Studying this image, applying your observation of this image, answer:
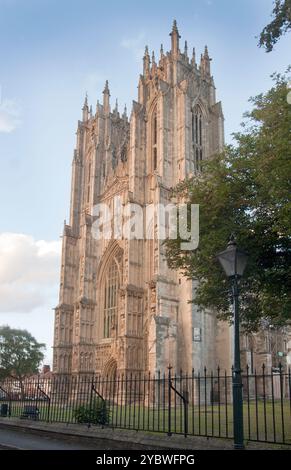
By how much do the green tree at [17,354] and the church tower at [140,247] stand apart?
42.4 ft

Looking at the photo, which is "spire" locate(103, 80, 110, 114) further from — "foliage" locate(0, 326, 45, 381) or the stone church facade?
"foliage" locate(0, 326, 45, 381)

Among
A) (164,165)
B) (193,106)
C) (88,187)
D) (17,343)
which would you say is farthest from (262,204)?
(17,343)

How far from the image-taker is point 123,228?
129 feet

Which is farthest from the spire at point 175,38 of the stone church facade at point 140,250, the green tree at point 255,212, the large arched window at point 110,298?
the green tree at point 255,212

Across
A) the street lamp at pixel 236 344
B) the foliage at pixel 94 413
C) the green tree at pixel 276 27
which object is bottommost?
the foliage at pixel 94 413

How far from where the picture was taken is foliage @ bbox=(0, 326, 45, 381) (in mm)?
51031

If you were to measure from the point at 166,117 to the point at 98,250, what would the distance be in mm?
13705

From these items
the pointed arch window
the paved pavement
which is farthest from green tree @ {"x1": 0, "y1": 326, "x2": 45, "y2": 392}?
the paved pavement

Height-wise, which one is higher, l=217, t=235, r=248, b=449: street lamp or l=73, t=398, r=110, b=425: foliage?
Result: l=217, t=235, r=248, b=449: street lamp

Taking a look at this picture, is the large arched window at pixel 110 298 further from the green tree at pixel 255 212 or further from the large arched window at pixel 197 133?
the green tree at pixel 255 212

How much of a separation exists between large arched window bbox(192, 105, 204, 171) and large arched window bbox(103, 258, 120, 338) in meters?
12.4

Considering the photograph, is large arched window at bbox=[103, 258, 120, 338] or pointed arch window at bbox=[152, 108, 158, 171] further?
pointed arch window at bbox=[152, 108, 158, 171]

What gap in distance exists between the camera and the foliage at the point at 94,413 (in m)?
12.3
